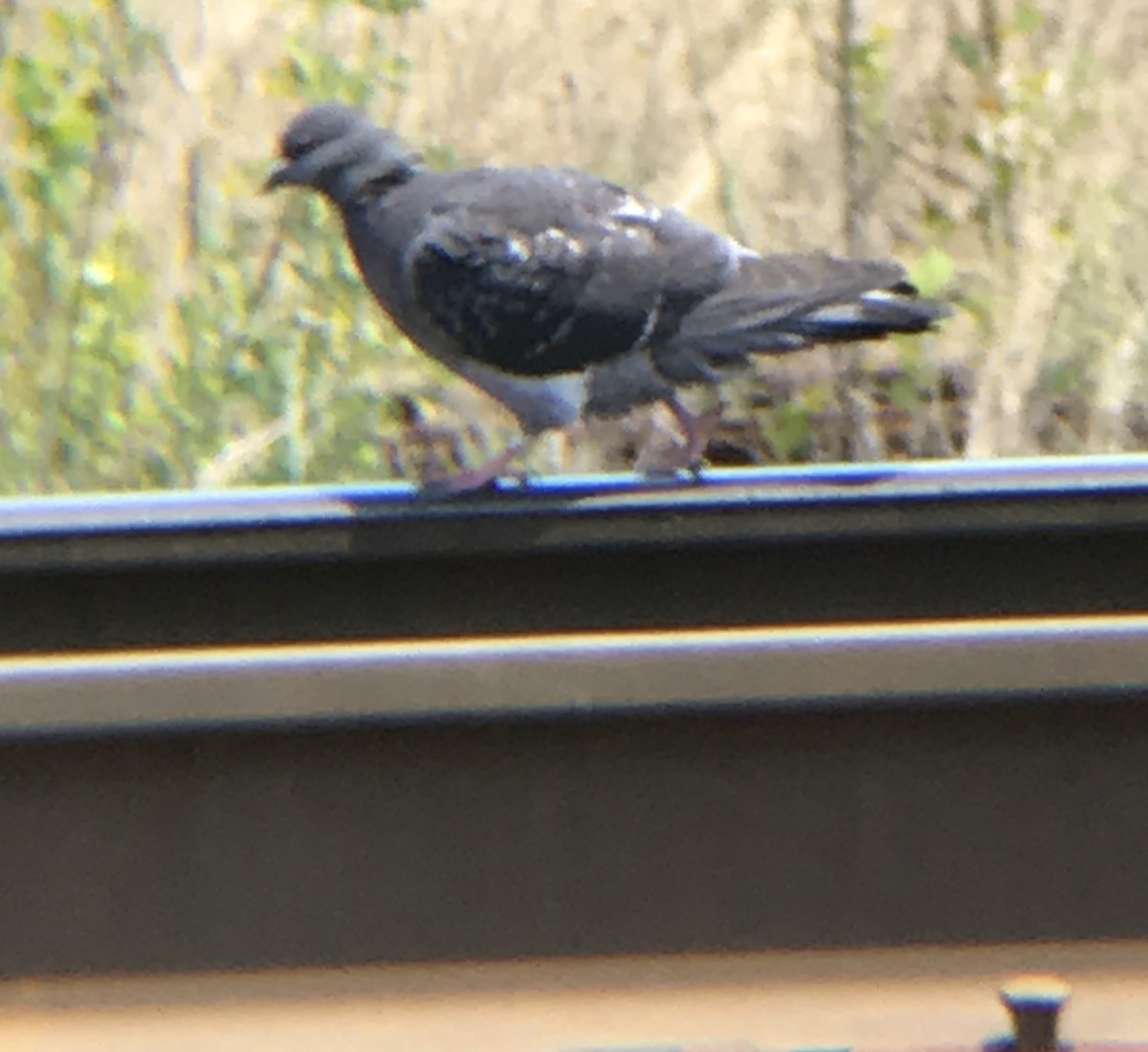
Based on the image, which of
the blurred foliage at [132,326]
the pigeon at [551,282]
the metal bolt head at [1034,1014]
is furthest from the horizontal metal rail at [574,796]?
the blurred foliage at [132,326]

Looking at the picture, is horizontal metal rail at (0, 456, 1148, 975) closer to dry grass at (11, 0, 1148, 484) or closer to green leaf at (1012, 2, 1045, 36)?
dry grass at (11, 0, 1148, 484)

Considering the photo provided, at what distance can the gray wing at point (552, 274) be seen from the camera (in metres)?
4.00

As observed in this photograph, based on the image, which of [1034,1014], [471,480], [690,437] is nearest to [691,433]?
[690,437]

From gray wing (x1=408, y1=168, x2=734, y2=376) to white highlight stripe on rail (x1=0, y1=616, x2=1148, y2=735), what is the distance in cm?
102

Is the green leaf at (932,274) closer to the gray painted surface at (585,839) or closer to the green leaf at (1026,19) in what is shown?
the green leaf at (1026,19)

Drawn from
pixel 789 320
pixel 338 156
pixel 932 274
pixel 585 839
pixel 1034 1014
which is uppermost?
pixel 932 274

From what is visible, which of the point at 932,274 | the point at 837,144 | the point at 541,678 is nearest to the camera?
the point at 541,678

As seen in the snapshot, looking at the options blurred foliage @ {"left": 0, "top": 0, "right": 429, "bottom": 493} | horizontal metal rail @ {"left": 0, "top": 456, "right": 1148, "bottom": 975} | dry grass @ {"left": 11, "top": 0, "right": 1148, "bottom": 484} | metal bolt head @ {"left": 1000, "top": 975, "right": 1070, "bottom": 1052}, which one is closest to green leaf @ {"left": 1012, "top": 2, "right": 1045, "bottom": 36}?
dry grass @ {"left": 11, "top": 0, "right": 1148, "bottom": 484}

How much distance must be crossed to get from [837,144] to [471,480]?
10.7 feet

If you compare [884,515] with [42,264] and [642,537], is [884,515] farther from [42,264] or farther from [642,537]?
[42,264]

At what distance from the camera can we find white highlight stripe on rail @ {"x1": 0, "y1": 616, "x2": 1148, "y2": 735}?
309 centimetres

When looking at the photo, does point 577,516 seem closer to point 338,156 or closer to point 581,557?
point 581,557

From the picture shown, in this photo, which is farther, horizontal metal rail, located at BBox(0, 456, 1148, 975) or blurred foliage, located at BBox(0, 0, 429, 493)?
blurred foliage, located at BBox(0, 0, 429, 493)

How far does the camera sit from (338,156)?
13.5 feet
